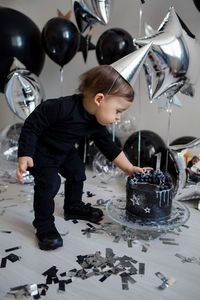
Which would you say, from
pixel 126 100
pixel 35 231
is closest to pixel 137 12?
pixel 126 100

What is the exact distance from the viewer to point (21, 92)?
126 cm

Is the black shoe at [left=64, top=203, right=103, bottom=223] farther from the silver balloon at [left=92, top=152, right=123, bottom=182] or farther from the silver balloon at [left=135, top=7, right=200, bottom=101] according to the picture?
the silver balloon at [left=135, top=7, right=200, bottom=101]

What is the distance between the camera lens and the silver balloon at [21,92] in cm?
126

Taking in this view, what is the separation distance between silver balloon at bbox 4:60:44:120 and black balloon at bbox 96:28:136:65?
0.35 m

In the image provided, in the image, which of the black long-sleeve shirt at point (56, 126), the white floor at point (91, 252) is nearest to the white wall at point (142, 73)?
the white floor at point (91, 252)

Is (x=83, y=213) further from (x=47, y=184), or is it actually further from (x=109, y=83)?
(x=109, y=83)

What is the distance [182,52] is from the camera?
98 cm

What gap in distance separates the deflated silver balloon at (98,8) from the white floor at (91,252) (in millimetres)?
813

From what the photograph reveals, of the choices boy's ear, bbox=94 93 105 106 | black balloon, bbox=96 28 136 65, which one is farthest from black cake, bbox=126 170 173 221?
black balloon, bbox=96 28 136 65

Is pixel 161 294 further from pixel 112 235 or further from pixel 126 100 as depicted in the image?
pixel 126 100

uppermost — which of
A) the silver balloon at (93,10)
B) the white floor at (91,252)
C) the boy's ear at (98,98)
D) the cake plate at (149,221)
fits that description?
the silver balloon at (93,10)

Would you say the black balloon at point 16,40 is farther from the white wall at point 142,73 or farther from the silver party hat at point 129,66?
the silver party hat at point 129,66

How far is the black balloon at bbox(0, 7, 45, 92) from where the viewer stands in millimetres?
1407

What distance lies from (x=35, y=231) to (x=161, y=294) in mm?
432
